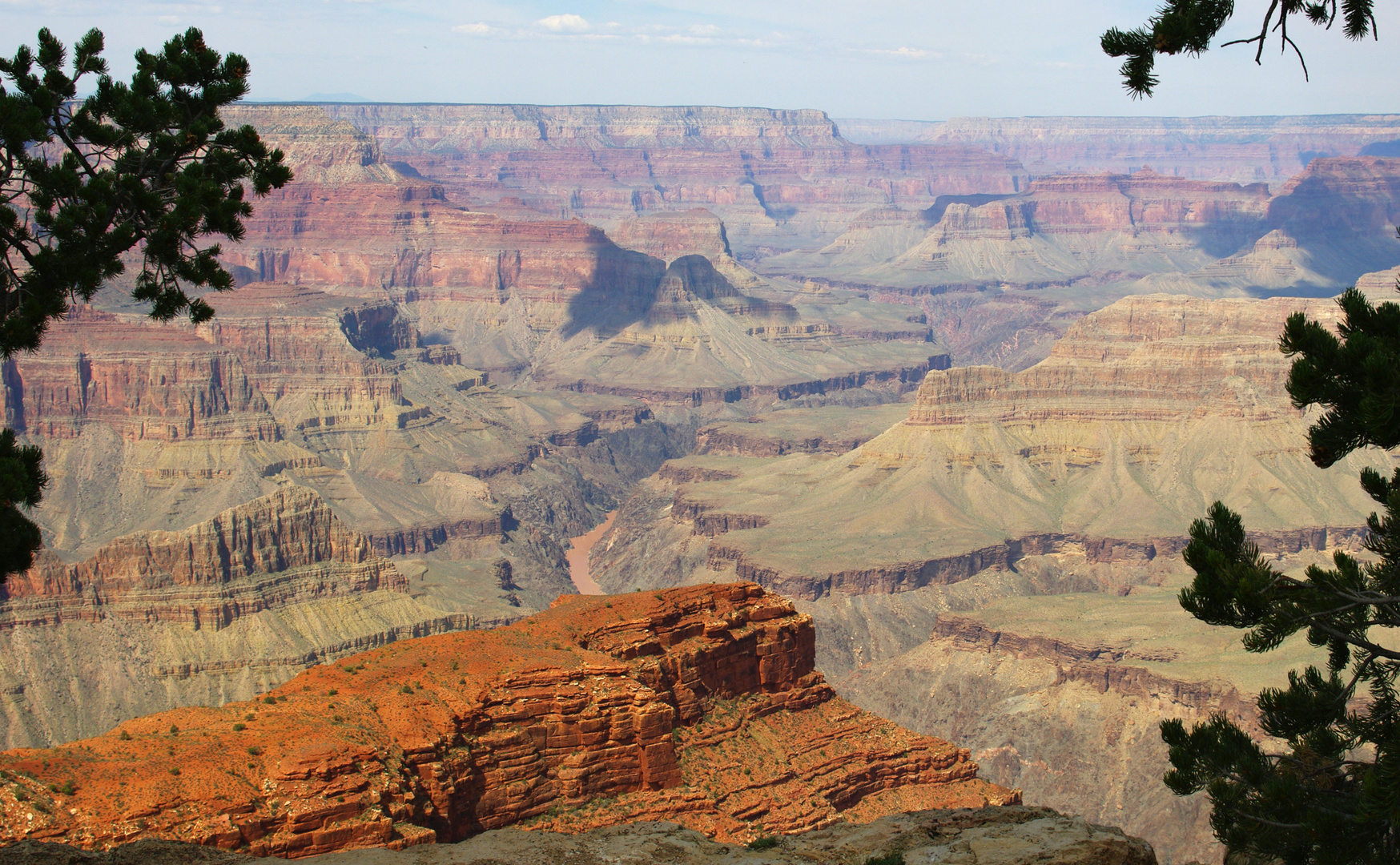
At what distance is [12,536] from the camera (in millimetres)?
29047

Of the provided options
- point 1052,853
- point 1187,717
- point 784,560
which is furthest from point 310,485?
point 1052,853

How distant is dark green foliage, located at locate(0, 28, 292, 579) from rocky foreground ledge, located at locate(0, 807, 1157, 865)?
7.70 meters

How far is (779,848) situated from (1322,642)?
582 inches

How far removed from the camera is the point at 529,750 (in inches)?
1750

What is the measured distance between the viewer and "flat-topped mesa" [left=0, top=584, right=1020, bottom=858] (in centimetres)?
3631

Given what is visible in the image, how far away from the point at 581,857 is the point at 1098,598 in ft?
360

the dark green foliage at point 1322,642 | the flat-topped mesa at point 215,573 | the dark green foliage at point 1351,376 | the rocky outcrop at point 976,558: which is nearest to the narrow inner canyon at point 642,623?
the flat-topped mesa at point 215,573

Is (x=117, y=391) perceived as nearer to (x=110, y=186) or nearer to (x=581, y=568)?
(x=581, y=568)

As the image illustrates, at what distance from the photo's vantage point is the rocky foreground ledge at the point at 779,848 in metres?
30.2

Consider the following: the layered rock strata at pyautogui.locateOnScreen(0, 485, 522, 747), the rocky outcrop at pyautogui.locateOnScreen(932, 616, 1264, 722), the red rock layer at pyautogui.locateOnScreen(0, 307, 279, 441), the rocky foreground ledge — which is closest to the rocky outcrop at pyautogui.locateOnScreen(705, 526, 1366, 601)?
the rocky outcrop at pyautogui.locateOnScreen(932, 616, 1264, 722)

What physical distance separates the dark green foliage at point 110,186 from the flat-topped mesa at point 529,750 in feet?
31.5

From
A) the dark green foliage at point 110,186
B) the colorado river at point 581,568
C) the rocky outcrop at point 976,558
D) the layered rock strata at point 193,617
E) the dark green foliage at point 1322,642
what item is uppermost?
the dark green foliage at point 110,186

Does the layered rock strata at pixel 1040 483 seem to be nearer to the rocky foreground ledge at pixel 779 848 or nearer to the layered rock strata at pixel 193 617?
the layered rock strata at pixel 193 617

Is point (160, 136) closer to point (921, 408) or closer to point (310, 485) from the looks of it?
point (310, 485)
